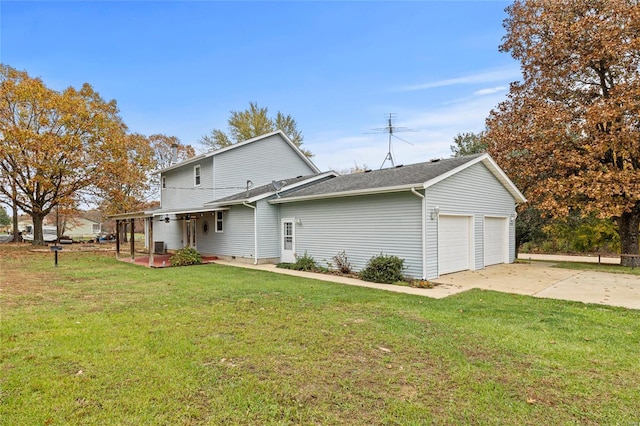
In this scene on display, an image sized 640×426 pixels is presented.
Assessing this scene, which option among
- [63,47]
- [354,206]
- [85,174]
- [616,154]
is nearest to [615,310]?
[354,206]

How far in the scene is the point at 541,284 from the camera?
964 cm

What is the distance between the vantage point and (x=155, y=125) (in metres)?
31.4

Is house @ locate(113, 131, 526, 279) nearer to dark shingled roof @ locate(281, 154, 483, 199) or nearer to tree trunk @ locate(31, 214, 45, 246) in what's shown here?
dark shingled roof @ locate(281, 154, 483, 199)

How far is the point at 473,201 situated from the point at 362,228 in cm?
430

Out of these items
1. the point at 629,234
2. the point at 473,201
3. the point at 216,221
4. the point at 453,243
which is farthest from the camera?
the point at 216,221

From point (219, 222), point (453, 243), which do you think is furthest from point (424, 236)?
point (219, 222)

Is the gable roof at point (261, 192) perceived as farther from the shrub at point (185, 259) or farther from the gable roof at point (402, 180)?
the shrub at point (185, 259)

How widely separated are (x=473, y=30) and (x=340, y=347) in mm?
13353

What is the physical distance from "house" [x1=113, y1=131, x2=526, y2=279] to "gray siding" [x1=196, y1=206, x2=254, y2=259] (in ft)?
0.15

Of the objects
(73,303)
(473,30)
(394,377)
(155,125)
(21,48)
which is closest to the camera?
(394,377)

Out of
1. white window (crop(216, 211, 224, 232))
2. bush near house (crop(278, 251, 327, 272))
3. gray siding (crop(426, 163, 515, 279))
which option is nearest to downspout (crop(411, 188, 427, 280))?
gray siding (crop(426, 163, 515, 279))

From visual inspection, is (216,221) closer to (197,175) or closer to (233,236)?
(233,236)

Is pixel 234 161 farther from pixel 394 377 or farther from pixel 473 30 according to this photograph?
pixel 394 377

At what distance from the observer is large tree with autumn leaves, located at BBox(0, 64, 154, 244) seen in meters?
20.3
